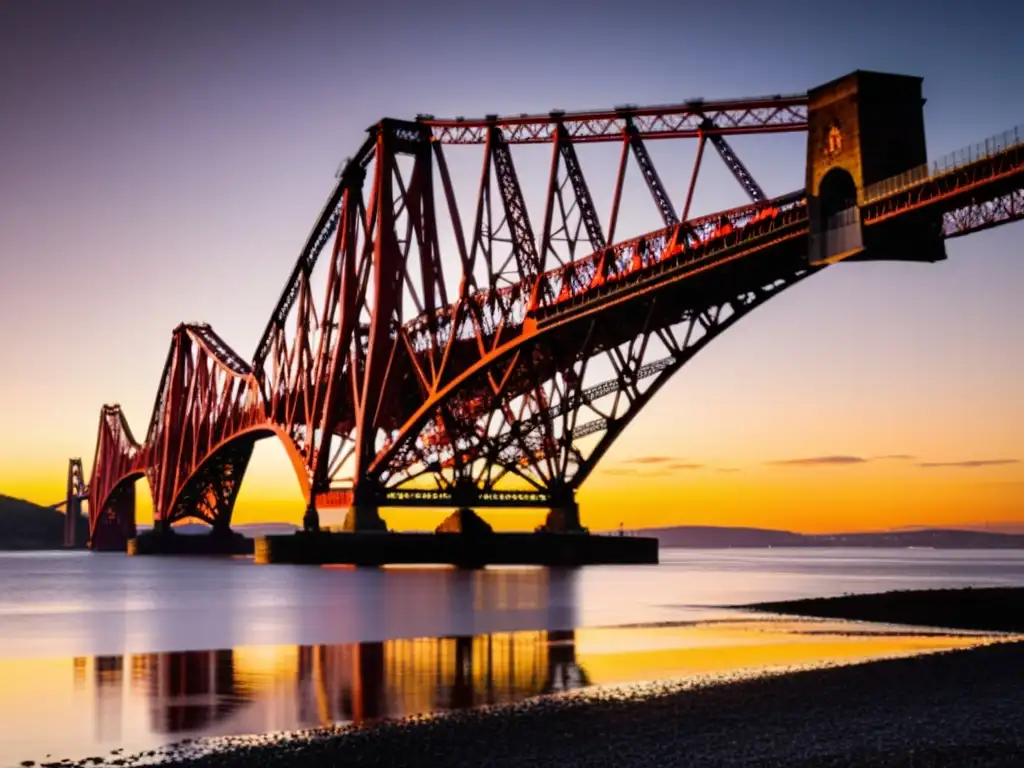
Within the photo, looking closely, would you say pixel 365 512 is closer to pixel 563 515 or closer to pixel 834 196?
pixel 563 515

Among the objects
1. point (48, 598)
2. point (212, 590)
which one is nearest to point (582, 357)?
point (212, 590)

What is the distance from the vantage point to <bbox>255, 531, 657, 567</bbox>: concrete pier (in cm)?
7925

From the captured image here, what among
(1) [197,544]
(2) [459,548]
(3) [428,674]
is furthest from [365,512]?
(1) [197,544]

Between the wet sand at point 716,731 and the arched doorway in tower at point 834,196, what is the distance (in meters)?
24.0

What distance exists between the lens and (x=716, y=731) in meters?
17.2

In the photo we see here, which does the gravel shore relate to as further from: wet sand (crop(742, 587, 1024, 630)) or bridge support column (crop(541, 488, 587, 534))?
bridge support column (crop(541, 488, 587, 534))

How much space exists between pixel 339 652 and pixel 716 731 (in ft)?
49.4

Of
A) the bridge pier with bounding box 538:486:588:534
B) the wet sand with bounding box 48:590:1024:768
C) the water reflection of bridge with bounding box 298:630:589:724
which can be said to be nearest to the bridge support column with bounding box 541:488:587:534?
the bridge pier with bounding box 538:486:588:534

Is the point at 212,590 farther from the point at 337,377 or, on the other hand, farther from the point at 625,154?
the point at 625,154

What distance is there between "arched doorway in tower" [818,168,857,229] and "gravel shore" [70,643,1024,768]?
2450cm

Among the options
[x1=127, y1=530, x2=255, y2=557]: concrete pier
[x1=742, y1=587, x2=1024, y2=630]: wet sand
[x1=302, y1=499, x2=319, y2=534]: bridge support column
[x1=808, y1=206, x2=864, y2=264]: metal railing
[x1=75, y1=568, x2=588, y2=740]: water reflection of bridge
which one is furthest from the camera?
[x1=127, y1=530, x2=255, y2=557]: concrete pier

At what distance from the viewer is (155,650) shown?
33.3 meters

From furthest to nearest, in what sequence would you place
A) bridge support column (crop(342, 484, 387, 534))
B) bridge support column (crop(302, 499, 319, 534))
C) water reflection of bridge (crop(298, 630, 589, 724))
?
bridge support column (crop(302, 499, 319, 534)) → bridge support column (crop(342, 484, 387, 534)) → water reflection of bridge (crop(298, 630, 589, 724))

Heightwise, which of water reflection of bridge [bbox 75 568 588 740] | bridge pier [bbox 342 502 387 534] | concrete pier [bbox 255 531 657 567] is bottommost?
water reflection of bridge [bbox 75 568 588 740]
